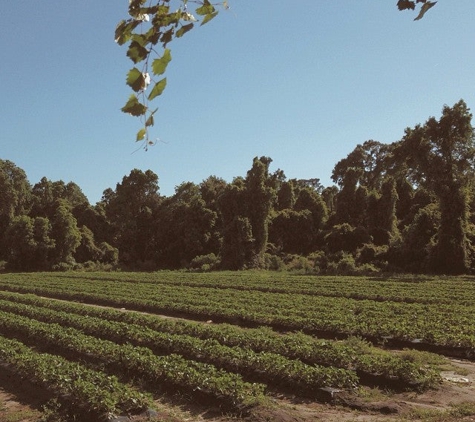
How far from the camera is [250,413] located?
7430mm

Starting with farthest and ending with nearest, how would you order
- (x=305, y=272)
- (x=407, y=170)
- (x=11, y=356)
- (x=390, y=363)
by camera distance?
(x=305, y=272) → (x=407, y=170) → (x=11, y=356) → (x=390, y=363)

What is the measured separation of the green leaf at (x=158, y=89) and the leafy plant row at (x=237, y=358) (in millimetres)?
7468

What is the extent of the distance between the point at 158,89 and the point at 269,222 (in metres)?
57.1

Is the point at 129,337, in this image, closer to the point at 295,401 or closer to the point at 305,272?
the point at 295,401

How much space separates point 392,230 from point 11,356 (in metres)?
48.1

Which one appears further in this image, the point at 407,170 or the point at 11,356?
the point at 407,170

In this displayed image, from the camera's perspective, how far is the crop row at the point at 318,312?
13481mm

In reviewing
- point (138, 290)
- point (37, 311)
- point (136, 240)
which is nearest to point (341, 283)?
point (138, 290)

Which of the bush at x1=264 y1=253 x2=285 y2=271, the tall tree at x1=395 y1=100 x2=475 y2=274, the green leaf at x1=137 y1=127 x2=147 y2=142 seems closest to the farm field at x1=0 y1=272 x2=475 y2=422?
the green leaf at x1=137 y1=127 x2=147 y2=142

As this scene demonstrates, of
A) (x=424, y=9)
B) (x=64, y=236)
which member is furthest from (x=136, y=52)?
(x=64, y=236)

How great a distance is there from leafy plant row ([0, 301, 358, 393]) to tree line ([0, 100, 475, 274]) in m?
29.8

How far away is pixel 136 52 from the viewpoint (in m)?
2.40

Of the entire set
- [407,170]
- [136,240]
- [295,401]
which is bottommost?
[295,401]

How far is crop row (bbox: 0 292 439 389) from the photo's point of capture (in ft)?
29.5
